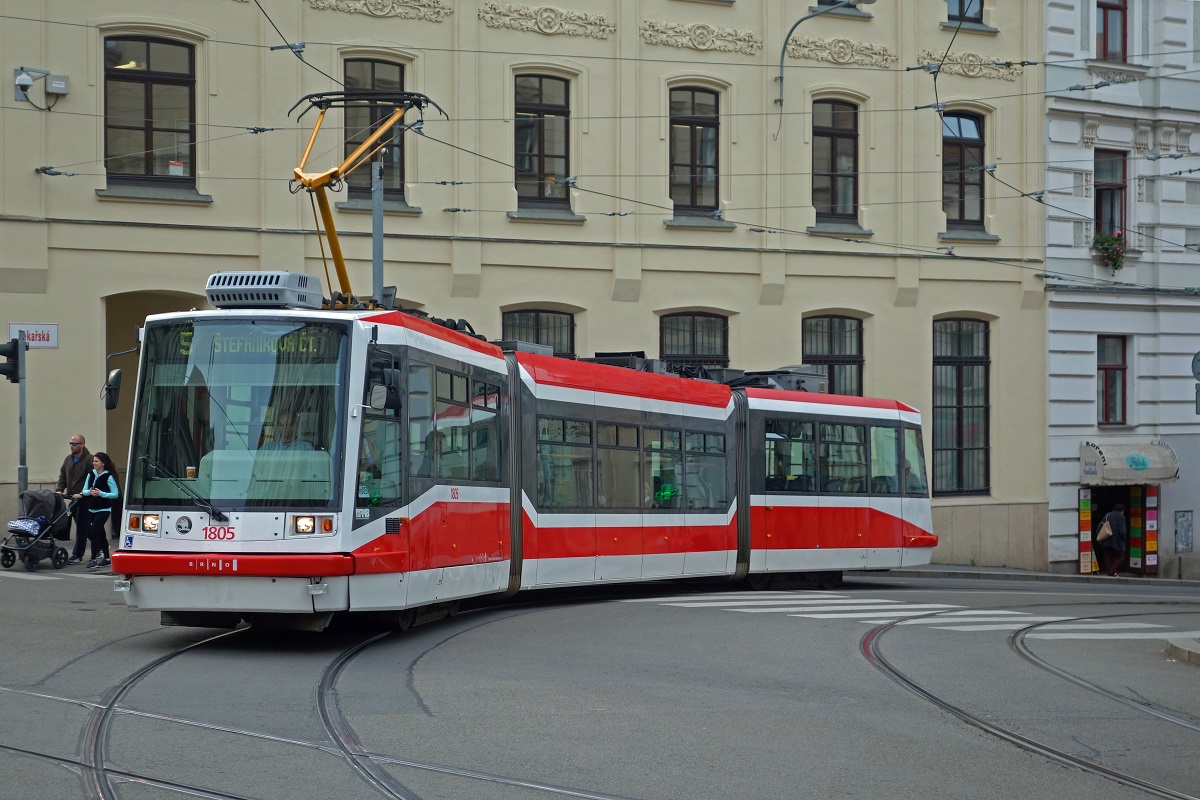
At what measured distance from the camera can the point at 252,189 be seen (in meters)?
24.2

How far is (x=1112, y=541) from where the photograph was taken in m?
30.8

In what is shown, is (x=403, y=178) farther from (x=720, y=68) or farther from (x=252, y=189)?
(x=720, y=68)

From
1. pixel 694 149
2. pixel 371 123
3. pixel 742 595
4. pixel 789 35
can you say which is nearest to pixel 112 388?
pixel 742 595

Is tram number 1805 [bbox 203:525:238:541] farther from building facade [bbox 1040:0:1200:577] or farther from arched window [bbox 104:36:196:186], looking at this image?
building facade [bbox 1040:0:1200:577]

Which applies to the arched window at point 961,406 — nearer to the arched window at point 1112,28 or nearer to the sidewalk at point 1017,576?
the sidewalk at point 1017,576

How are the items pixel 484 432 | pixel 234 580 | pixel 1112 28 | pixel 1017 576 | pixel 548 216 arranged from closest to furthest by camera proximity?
pixel 234 580 → pixel 484 432 → pixel 548 216 → pixel 1017 576 → pixel 1112 28

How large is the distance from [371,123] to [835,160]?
9.13 meters

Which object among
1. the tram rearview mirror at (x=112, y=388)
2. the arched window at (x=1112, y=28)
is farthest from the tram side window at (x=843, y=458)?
the arched window at (x=1112, y=28)

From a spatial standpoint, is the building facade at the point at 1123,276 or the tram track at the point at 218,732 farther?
the building facade at the point at 1123,276

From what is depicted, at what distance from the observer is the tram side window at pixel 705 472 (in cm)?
1956

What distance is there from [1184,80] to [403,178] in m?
16.9

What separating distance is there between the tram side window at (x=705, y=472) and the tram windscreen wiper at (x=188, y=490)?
8666 millimetres

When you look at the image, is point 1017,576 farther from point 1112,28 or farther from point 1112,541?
point 1112,28

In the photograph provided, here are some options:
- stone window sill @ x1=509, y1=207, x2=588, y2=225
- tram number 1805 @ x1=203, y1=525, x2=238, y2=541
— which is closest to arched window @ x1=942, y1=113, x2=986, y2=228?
stone window sill @ x1=509, y1=207, x2=588, y2=225
